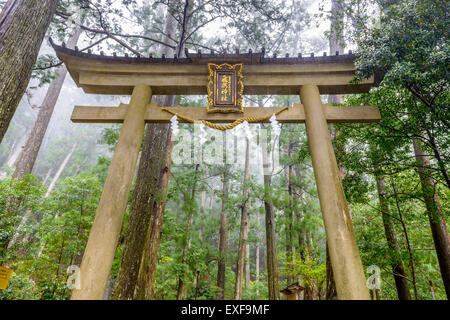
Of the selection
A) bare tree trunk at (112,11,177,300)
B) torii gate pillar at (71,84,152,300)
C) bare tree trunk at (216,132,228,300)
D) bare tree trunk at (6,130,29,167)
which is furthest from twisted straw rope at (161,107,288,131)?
bare tree trunk at (6,130,29,167)

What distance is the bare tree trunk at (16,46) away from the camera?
2488 mm

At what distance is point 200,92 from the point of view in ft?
12.3

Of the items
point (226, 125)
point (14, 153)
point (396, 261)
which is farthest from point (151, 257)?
point (14, 153)

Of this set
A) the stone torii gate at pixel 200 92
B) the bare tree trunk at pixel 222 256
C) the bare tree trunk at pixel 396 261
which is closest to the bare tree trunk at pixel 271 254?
the bare tree trunk at pixel 222 256

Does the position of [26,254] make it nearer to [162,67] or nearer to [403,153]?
[162,67]

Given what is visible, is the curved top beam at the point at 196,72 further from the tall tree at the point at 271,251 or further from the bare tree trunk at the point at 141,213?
the tall tree at the point at 271,251

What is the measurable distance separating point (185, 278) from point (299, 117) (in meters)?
6.72

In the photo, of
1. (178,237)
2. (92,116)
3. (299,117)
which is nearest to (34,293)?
(178,237)

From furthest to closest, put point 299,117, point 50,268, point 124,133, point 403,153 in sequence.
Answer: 1. point 50,268
2. point 403,153
3. point 299,117
4. point 124,133

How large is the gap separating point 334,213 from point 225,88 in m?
2.24

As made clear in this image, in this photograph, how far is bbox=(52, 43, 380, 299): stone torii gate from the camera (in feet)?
8.91

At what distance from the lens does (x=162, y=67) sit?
3.60 metres

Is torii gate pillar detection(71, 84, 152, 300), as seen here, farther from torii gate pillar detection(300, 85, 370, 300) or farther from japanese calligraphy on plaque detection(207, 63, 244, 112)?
torii gate pillar detection(300, 85, 370, 300)

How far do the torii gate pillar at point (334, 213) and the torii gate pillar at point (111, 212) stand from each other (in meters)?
2.39
